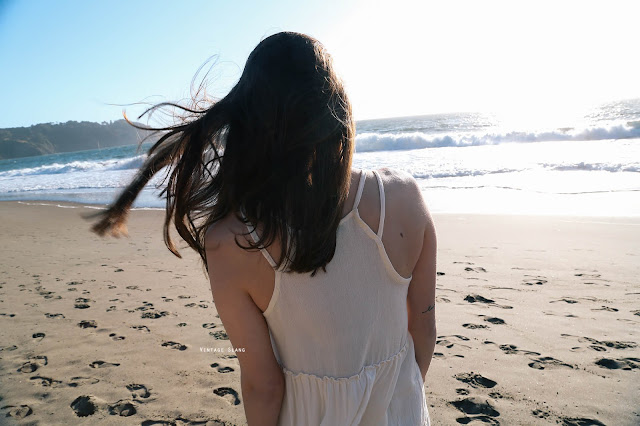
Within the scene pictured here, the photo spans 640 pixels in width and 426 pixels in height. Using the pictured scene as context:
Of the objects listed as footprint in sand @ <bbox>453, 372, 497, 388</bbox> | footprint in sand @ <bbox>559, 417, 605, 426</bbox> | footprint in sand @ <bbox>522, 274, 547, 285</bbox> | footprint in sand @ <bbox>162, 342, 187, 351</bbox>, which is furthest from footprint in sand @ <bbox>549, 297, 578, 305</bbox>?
footprint in sand @ <bbox>162, 342, 187, 351</bbox>

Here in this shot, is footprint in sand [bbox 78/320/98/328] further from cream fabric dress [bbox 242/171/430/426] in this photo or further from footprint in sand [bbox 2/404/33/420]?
cream fabric dress [bbox 242/171/430/426]

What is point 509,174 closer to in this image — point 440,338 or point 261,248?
point 440,338

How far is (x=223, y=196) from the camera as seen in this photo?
0.96 meters

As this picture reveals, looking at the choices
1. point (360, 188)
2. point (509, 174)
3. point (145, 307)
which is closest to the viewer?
point (360, 188)

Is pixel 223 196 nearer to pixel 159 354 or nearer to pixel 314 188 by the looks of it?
pixel 314 188

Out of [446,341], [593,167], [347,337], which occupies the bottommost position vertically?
[446,341]

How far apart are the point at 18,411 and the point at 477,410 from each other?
2.60 metres

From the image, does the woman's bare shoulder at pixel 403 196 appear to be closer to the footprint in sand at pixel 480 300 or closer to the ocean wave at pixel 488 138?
the footprint in sand at pixel 480 300

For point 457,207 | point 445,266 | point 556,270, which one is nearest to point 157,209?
point 457,207

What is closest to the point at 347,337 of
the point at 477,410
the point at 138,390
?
the point at 477,410

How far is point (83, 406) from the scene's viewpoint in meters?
2.45

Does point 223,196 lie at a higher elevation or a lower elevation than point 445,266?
higher

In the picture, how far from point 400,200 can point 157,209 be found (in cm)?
990

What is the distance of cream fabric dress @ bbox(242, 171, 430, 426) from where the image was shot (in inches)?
39.9
